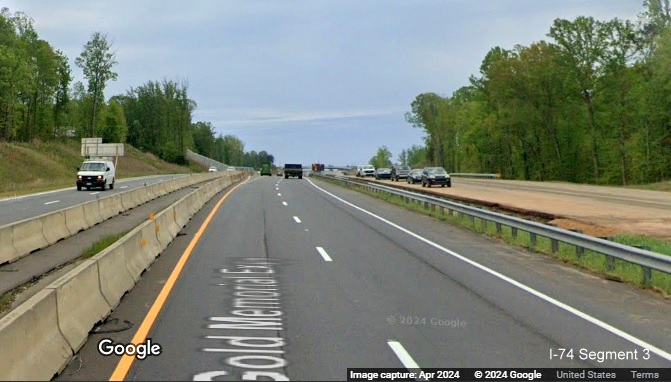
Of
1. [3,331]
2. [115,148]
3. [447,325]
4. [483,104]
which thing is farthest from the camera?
[483,104]

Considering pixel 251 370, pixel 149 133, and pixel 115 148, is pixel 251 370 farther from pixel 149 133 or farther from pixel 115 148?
pixel 149 133

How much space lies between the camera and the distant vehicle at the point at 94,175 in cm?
4594

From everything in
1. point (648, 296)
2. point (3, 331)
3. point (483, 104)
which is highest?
point (483, 104)

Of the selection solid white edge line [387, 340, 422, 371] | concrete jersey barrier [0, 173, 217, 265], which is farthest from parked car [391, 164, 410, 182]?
solid white edge line [387, 340, 422, 371]

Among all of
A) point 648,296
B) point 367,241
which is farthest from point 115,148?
point 648,296

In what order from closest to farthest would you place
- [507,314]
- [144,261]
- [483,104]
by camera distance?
1. [507,314]
2. [144,261]
3. [483,104]

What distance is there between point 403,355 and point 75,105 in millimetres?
147982

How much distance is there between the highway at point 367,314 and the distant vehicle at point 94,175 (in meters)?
30.8

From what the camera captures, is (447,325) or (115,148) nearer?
(447,325)

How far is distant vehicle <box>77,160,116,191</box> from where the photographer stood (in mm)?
45938

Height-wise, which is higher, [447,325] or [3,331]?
[3,331]

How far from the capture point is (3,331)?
18.4 feet

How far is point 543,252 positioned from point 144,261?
936cm

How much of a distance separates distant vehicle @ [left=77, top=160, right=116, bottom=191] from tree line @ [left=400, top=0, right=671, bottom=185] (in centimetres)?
4464
